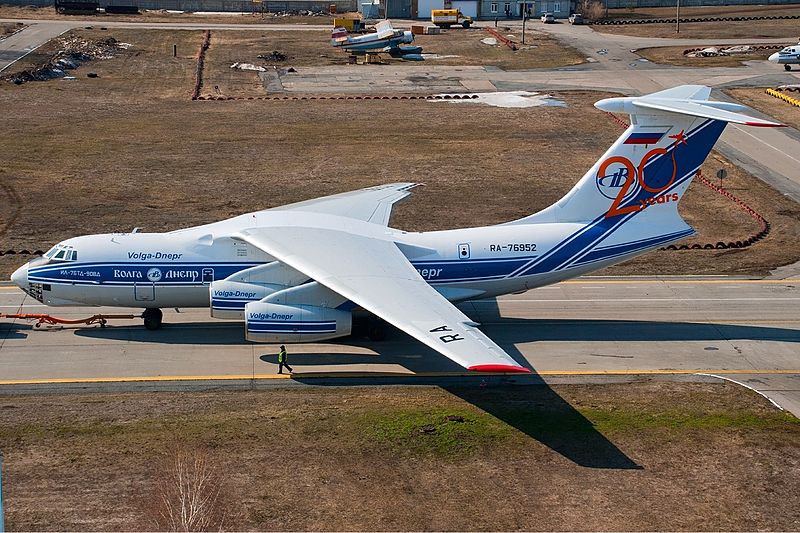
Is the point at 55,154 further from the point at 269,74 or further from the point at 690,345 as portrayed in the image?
the point at 690,345

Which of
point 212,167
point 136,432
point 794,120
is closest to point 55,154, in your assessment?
point 212,167

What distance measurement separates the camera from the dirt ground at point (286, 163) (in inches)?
2122

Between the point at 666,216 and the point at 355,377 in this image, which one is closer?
the point at 355,377

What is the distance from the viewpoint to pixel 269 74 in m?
Result: 98.1

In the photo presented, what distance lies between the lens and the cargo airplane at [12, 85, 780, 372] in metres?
38.2

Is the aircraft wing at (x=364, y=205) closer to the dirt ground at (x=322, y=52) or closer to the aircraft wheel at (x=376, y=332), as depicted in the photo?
the aircraft wheel at (x=376, y=332)

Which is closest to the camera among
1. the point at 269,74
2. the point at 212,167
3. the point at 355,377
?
the point at 355,377

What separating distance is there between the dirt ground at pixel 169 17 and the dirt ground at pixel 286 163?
1805 inches

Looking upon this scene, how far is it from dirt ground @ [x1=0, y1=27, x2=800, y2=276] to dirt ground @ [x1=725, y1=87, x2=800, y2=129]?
42.3 ft

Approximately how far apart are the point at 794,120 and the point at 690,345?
1755 inches

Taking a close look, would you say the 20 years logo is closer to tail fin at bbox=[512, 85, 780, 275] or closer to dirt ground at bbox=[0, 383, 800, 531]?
tail fin at bbox=[512, 85, 780, 275]

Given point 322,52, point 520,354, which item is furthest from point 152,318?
point 322,52

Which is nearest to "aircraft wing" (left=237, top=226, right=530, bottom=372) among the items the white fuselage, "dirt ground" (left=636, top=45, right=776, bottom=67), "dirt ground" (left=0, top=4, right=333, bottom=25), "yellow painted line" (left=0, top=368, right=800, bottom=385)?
the white fuselage

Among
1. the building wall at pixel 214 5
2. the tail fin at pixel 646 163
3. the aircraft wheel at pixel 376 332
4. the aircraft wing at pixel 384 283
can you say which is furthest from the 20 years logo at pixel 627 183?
the building wall at pixel 214 5
